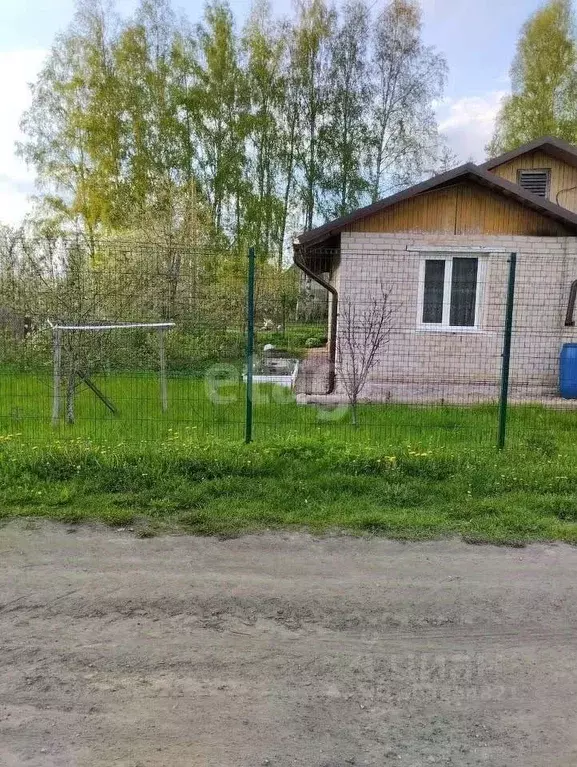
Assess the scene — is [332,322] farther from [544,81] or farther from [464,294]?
[544,81]

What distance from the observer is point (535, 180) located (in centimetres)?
1442

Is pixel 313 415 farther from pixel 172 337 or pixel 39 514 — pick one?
pixel 39 514

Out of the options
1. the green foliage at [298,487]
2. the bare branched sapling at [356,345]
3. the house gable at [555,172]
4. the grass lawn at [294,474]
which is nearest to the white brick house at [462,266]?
the bare branched sapling at [356,345]

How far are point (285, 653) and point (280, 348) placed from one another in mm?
5555

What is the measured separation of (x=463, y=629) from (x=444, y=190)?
9508 mm

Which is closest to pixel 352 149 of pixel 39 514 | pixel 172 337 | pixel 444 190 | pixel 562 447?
pixel 444 190

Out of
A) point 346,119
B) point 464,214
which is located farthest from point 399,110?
point 464,214

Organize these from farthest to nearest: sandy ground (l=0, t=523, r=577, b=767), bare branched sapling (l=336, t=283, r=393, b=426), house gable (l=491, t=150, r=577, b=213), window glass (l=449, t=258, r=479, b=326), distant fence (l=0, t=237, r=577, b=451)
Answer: house gable (l=491, t=150, r=577, b=213) → window glass (l=449, t=258, r=479, b=326) → bare branched sapling (l=336, t=283, r=393, b=426) → distant fence (l=0, t=237, r=577, b=451) → sandy ground (l=0, t=523, r=577, b=767)

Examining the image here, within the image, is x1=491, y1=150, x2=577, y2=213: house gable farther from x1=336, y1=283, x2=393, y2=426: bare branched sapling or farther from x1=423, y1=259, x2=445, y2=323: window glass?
x1=336, y1=283, x2=393, y2=426: bare branched sapling

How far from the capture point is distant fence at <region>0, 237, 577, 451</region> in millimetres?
7254

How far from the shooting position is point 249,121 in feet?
83.8

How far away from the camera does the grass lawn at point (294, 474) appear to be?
4562mm

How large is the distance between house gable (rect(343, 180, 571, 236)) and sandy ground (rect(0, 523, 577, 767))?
8012mm

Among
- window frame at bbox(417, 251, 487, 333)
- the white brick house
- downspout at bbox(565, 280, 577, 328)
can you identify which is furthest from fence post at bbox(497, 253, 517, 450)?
downspout at bbox(565, 280, 577, 328)
